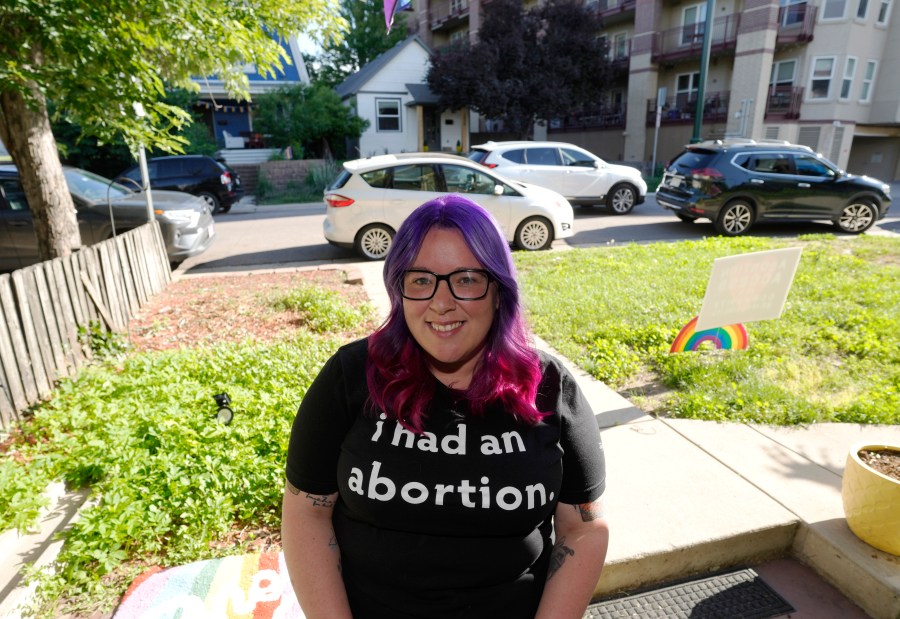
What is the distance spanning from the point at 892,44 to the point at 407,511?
29795mm

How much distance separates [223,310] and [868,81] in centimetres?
2740

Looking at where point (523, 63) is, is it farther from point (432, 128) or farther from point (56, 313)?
point (56, 313)

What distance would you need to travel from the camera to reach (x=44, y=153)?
5.18 m

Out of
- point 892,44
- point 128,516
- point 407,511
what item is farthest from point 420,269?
point 892,44

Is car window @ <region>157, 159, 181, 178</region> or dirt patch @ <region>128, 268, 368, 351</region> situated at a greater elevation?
car window @ <region>157, 159, 181, 178</region>

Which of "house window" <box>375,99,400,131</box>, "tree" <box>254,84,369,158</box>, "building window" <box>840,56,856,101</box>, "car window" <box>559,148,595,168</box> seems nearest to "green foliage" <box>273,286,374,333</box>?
"car window" <box>559,148,595,168</box>

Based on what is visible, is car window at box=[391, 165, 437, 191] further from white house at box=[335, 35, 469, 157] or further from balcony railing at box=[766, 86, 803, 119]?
balcony railing at box=[766, 86, 803, 119]

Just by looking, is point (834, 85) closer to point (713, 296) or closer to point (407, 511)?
point (713, 296)

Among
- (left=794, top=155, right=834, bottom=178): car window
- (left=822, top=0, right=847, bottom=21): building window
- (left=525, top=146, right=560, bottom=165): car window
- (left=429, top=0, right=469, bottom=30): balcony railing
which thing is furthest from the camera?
(left=429, top=0, right=469, bottom=30): balcony railing

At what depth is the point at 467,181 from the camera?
30.1 ft

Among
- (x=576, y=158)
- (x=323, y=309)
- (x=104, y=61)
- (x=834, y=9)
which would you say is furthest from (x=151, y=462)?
(x=834, y=9)

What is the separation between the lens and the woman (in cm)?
150

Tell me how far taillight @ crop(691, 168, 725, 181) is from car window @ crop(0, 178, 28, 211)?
1130cm

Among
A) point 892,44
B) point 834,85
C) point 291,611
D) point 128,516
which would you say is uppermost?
point 892,44
